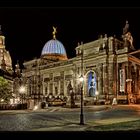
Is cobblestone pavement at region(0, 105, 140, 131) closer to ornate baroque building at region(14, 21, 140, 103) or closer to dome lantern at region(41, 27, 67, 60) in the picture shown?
ornate baroque building at region(14, 21, 140, 103)

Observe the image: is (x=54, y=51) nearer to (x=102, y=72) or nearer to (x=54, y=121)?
(x=102, y=72)

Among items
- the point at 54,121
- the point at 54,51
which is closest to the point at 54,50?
the point at 54,51

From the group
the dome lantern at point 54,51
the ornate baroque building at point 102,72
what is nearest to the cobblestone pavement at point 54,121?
the ornate baroque building at point 102,72

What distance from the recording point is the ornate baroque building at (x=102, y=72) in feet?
177

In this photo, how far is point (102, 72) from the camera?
56656mm

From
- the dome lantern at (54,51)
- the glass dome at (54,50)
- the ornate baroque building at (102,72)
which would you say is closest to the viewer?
the ornate baroque building at (102,72)

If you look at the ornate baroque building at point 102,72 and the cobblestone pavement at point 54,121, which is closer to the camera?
the cobblestone pavement at point 54,121

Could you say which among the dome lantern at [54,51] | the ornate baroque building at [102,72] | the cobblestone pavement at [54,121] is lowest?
the cobblestone pavement at [54,121]

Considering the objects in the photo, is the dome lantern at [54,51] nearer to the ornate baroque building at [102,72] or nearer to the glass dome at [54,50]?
the glass dome at [54,50]

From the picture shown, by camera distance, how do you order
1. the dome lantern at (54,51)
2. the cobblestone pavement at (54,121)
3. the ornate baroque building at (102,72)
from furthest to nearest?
the dome lantern at (54,51), the ornate baroque building at (102,72), the cobblestone pavement at (54,121)

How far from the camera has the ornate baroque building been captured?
54.0 meters

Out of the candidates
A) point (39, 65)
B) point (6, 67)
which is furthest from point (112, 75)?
point (6, 67)
